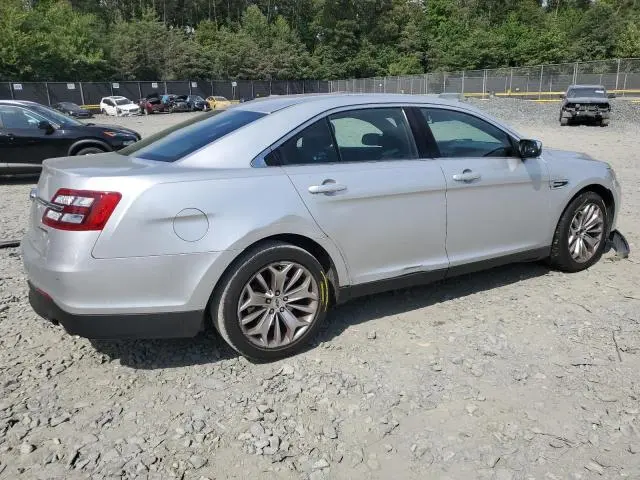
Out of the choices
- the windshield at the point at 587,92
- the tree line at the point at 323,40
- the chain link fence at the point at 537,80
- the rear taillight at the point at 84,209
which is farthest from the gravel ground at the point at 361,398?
the tree line at the point at 323,40

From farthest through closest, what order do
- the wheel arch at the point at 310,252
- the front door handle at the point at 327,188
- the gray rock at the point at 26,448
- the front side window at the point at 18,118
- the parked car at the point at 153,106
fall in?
1. the parked car at the point at 153,106
2. the front side window at the point at 18,118
3. the front door handle at the point at 327,188
4. the wheel arch at the point at 310,252
5. the gray rock at the point at 26,448

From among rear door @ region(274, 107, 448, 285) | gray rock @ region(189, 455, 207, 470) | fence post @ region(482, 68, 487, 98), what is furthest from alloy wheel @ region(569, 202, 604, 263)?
fence post @ region(482, 68, 487, 98)

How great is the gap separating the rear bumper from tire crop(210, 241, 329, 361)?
17cm

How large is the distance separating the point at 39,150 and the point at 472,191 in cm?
867

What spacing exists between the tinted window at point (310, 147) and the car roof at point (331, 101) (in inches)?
6.8

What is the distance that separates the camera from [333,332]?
410 centimetres

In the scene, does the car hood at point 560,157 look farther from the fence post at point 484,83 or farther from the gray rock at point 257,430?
the fence post at point 484,83

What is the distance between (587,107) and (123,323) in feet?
80.8

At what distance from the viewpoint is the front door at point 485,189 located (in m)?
4.27

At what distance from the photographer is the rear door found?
12.1 feet

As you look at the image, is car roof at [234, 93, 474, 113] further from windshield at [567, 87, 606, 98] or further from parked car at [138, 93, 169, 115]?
parked car at [138, 93, 169, 115]

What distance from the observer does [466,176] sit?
425cm

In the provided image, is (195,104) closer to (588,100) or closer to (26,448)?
(588,100)

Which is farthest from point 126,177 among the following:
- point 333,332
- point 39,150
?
point 39,150
